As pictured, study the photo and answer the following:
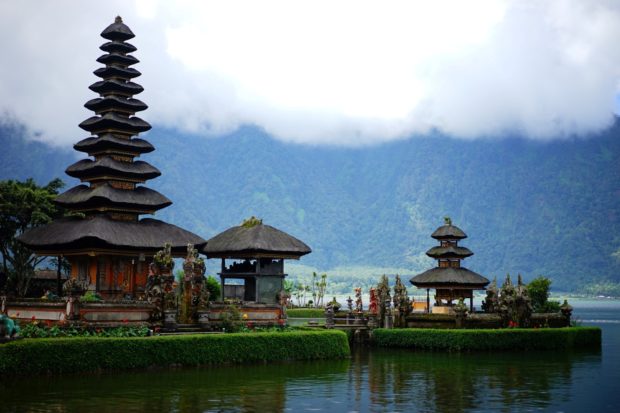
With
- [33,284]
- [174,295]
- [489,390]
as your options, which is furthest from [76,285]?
[33,284]

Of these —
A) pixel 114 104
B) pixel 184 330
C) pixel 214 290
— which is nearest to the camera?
pixel 184 330

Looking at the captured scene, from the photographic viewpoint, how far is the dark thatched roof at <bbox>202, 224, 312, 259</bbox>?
53.4 metres

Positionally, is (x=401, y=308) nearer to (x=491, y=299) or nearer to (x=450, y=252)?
(x=491, y=299)

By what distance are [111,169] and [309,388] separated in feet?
89.1

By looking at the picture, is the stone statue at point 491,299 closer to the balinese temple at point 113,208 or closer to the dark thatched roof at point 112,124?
the balinese temple at point 113,208

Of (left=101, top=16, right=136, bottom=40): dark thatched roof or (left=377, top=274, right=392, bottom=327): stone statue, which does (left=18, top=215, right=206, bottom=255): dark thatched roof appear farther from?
(left=101, top=16, right=136, bottom=40): dark thatched roof

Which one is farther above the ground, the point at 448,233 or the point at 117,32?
the point at 117,32

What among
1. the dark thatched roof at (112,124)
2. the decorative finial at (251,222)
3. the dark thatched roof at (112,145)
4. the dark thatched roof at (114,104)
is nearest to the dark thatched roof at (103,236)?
the decorative finial at (251,222)

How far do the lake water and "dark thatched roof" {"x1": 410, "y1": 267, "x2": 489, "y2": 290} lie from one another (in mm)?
19866

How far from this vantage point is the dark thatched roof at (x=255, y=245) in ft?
175

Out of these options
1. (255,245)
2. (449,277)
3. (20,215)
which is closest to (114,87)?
(20,215)

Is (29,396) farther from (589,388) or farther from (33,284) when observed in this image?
(33,284)

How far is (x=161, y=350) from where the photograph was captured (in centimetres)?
3716

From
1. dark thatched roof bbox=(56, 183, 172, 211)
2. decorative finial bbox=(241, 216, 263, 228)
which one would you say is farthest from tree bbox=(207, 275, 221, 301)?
dark thatched roof bbox=(56, 183, 172, 211)
